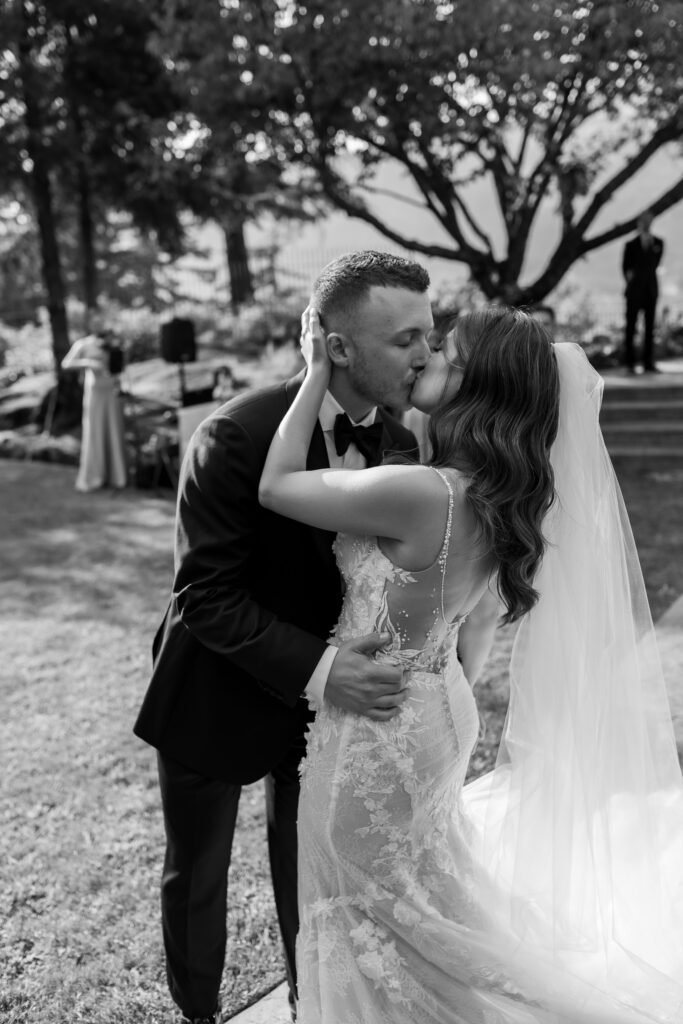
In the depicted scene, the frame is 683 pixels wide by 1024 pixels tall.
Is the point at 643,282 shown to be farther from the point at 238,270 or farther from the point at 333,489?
the point at 333,489

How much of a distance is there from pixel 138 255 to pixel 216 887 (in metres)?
25.1

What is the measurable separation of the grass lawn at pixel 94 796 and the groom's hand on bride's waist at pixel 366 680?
1294 millimetres

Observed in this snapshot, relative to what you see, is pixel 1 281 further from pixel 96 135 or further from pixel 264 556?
pixel 264 556

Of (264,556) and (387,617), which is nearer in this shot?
(387,617)

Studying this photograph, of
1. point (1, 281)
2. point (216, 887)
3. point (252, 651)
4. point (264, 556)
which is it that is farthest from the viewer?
point (1, 281)

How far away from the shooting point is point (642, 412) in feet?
38.7

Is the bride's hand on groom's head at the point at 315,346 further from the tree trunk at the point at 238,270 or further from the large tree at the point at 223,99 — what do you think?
the tree trunk at the point at 238,270

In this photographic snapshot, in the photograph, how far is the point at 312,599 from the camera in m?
2.45

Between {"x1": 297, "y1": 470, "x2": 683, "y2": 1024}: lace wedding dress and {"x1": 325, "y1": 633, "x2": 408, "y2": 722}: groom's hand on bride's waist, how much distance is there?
5 centimetres

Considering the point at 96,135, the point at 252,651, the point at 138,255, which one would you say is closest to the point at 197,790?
the point at 252,651

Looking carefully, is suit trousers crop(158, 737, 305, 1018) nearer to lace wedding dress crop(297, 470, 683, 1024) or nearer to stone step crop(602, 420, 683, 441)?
lace wedding dress crop(297, 470, 683, 1024)

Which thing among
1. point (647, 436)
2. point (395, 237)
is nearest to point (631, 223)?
point (647, 436)

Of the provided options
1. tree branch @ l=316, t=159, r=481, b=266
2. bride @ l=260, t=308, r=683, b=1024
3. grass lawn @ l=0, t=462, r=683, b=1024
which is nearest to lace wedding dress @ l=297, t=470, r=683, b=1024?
bride @ l=260, t=308, r=683, b=1024

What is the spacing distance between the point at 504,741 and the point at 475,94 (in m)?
8.95
